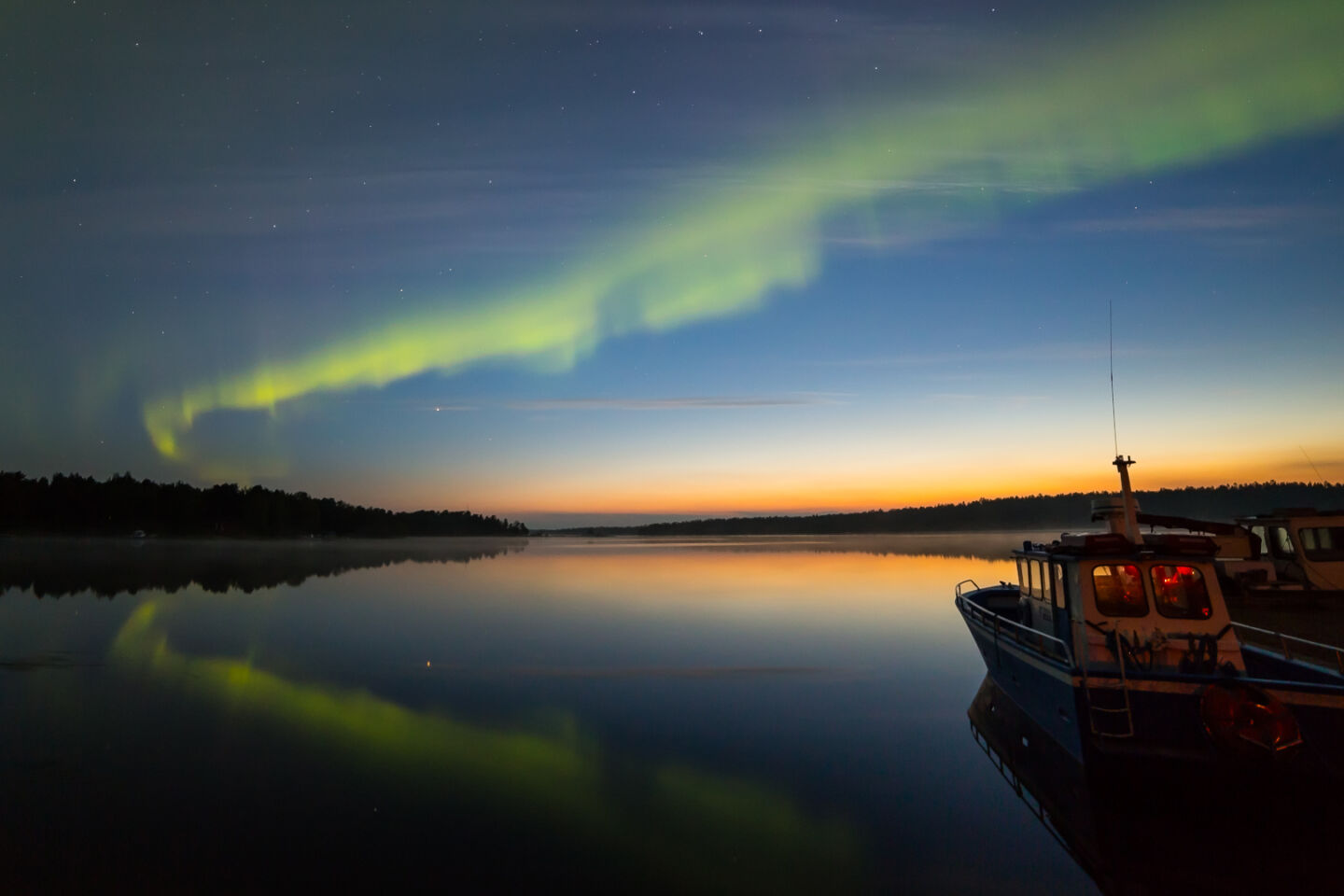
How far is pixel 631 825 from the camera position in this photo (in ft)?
33.8

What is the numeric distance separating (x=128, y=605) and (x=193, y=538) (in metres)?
A: 139

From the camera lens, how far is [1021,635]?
16.9 meters

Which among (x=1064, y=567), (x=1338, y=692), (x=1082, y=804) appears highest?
(x=1064, y=567)

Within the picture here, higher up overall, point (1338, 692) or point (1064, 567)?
point (1064, 567)

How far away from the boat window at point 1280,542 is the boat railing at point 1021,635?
550 inches

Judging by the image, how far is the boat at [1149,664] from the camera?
11.0 meters

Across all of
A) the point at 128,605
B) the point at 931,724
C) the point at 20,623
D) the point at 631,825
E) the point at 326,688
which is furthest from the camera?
the point at 128,605

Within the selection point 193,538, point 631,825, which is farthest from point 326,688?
point 193,538

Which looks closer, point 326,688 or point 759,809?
point 759,809

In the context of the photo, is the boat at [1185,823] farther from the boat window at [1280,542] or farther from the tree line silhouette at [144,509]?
the tree line silhouette at [144,509]

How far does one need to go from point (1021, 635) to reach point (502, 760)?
11.8m

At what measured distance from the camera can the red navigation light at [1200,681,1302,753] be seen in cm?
1074

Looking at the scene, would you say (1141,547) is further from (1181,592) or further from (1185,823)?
(1185,823)

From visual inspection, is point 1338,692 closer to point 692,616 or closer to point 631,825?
point 631,825
